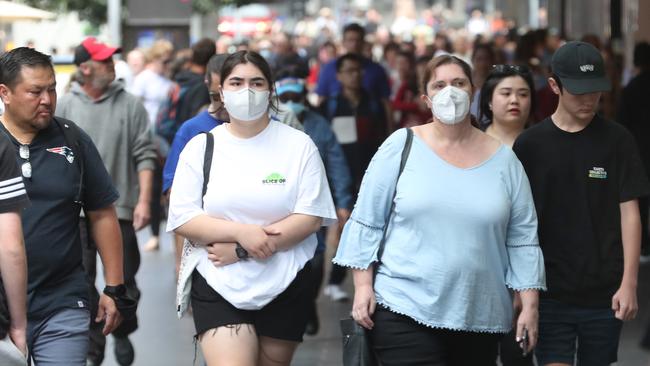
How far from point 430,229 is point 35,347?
1693 millimetres

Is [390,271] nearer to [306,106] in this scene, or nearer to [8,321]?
[8,321]

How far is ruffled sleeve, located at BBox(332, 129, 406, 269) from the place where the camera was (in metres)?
5.75

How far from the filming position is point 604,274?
20.7 feet

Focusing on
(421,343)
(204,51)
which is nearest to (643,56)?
(204,51)

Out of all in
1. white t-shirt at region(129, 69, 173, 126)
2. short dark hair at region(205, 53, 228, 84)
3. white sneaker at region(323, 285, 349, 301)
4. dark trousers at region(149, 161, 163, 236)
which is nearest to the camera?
short dark hair at region(205, 53, 228, 84)

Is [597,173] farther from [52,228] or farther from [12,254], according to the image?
[12,254]

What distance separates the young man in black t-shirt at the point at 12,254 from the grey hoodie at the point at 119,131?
3.55 meters

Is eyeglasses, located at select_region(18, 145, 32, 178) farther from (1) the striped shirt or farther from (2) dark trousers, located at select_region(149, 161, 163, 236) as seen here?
(2) dark trousers, located at select_region(149, 161, 163, 236)

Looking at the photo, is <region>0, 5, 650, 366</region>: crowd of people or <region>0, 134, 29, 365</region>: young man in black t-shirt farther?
<region>0, 5, 650, 366</region>: crowd of people

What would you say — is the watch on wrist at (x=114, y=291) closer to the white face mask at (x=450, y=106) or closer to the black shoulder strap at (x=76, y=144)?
the black shoulder strap at (x=76, y=144)

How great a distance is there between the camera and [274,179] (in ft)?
20.6

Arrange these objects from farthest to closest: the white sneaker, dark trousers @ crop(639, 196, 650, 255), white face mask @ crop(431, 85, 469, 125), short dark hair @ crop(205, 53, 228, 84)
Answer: dark trousers @ crop(639, 196, 650, 255) < the white sneaker < short dark hair @ crop(205, 53, 228, 84) < white face mask @ crop(431, 85, 469, 125)

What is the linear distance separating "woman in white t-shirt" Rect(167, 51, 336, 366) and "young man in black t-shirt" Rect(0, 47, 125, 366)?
532 mm

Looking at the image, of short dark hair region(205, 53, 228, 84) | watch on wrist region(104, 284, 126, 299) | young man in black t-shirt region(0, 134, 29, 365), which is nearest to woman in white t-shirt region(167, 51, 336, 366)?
watch on wrist region(104, 284, 126, 299)
